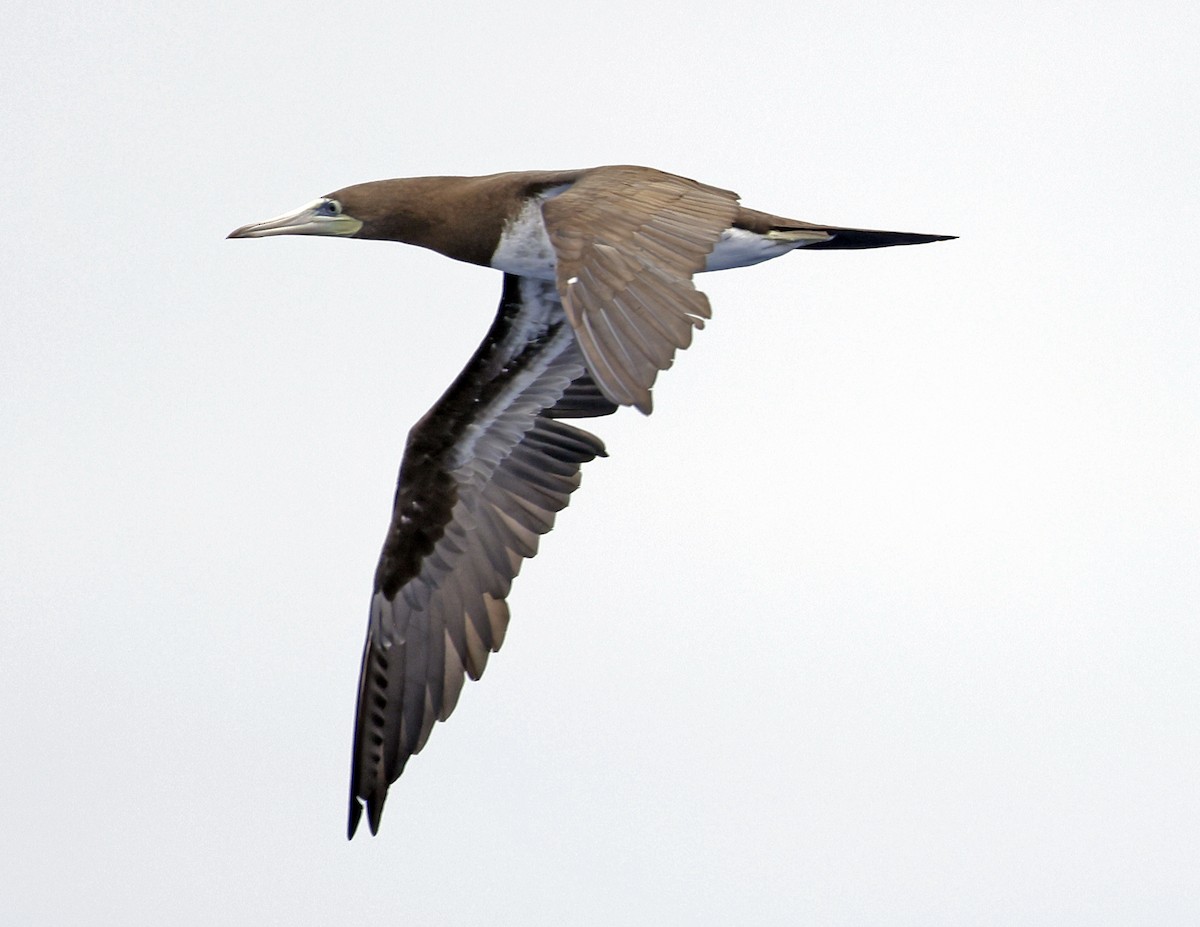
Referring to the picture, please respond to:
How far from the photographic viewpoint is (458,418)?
786 inches

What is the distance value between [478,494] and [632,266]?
594 centimetres

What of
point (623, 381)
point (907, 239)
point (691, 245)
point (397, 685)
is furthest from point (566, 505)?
point (623, 381)

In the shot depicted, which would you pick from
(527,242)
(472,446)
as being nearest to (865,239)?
(527,242)

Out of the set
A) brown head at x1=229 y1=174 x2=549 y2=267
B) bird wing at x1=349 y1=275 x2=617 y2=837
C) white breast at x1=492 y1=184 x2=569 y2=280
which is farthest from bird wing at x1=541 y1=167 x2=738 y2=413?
bird wing at x1=349 y1=275 x2=617 y2=837

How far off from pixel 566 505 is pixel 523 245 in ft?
10.4

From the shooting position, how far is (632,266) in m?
14.3

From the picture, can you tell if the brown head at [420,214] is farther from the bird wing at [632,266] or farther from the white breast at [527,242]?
the bird wing at [632,266]

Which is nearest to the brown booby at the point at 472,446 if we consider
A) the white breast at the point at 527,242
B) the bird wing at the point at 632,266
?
the white breast at the point at 527,242

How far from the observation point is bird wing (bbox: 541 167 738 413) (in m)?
13.5

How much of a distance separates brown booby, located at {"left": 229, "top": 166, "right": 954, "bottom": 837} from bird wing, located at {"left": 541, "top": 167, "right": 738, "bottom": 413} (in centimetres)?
162

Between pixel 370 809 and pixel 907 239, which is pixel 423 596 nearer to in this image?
pixel 370 809

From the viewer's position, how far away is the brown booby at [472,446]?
17703mm

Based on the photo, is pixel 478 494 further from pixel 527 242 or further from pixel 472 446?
pixel 527 242

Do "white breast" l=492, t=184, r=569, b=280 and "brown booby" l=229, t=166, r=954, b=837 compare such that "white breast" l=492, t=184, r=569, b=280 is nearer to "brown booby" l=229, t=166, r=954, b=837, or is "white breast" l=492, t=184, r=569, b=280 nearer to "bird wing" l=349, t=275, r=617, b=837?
"brown booby" l=229, t=166, r=954, b=837
